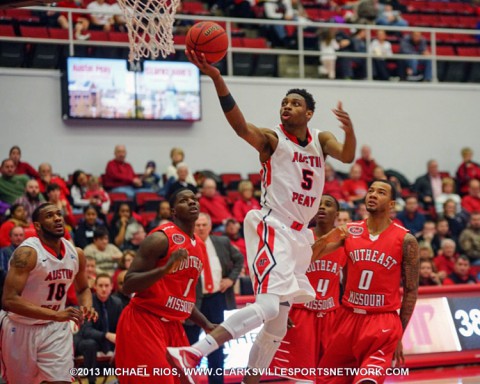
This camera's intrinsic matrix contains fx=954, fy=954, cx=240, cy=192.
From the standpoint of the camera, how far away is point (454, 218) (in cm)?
1698

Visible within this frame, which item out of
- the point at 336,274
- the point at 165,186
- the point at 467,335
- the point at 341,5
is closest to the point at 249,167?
the point at 165,186

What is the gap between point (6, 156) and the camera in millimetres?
16469

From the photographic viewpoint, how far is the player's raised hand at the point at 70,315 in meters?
8.01

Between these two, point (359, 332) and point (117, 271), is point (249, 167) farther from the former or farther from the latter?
point (359, 332)

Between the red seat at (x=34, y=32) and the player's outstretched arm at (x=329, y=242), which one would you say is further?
the red seat at (x=34, y=32)

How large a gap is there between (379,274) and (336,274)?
80 cm

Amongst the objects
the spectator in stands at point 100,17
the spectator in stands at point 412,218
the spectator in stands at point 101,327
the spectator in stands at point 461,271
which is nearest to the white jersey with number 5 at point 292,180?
the spectator in stands at point 101,327

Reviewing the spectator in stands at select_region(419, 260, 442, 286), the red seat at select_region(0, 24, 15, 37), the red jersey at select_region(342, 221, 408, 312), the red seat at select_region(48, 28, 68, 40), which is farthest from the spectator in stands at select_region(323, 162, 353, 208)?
the red jersey at select_region(342, 221, 408, 312)

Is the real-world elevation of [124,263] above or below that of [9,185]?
below

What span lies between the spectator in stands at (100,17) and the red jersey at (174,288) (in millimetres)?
9951

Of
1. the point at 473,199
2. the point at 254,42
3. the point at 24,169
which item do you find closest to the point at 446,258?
the point at 473,199

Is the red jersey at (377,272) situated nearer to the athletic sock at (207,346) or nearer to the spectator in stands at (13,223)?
the athletic sock at (207,346)

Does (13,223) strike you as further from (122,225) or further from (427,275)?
(427,275)

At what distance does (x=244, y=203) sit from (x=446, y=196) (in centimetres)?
431
